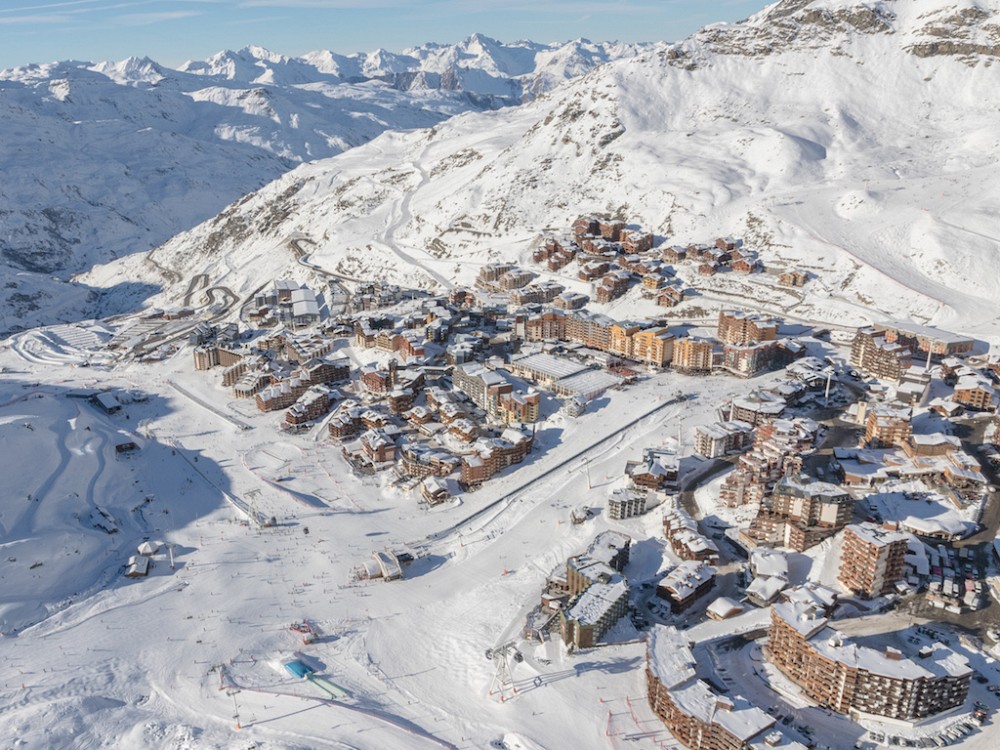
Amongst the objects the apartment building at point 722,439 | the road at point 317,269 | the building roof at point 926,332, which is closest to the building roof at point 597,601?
the apartment building at point 722,439

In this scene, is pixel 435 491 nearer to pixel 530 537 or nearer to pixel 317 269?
pixel 530 537

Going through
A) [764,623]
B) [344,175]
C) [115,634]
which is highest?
[344,175]

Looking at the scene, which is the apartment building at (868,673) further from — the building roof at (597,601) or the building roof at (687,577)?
the building roof at (597,601)

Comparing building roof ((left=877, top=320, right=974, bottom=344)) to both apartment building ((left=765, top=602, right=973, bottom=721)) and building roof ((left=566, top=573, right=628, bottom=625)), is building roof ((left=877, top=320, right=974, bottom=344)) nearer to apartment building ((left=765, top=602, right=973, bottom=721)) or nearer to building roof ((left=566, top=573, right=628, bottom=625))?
apartment building ((left=765, top=602, right=973, bottom=721))

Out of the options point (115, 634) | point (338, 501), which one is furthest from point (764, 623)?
point (115, 634)

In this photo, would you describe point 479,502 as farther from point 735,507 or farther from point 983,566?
point 983,566

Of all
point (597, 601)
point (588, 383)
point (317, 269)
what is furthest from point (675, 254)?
point (597, 601)
